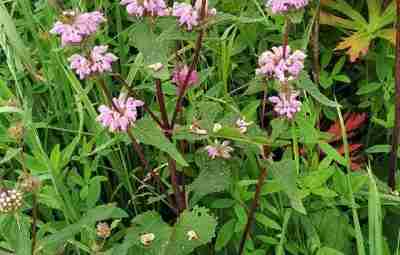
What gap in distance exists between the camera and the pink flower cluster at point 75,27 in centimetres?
103

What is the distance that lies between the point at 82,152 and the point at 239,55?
0.48m

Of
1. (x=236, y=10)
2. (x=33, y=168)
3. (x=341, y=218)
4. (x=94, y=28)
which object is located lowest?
(x=341, y=218)

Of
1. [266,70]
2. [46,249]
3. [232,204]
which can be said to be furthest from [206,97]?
[46,249]

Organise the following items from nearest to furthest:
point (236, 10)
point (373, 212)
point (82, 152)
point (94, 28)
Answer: point (94, 28) → point (373, 212) → point (82, 152) → point (236, 10)

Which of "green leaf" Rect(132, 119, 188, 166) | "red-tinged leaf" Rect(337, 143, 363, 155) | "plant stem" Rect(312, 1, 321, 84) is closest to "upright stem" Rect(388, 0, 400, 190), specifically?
"red-tinged leaf" Rect(337, 143, 363, 155)

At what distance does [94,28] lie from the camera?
1047 mm

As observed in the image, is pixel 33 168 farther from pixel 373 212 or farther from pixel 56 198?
pixel 373 212

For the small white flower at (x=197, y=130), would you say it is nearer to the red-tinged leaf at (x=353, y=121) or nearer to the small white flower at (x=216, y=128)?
the small white flower at (x=216, y=128)

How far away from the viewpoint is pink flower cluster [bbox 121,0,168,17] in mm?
1067

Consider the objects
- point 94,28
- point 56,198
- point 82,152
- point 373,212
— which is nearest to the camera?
point 94,28

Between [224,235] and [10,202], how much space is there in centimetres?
43

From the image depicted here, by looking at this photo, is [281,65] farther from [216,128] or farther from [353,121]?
[353,121]

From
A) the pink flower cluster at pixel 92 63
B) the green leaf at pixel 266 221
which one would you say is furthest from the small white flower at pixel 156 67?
the green leaf at pixel 266 221

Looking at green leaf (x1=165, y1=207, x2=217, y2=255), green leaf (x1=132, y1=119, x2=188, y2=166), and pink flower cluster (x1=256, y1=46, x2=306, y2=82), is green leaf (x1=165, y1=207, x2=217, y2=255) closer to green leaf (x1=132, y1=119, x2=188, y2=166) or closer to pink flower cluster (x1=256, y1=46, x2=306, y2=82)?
green leaf (x1=132, y1=119, x2=188, y2=166)
